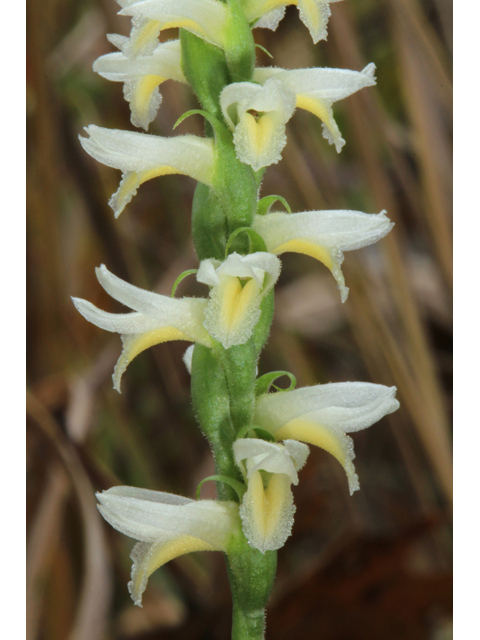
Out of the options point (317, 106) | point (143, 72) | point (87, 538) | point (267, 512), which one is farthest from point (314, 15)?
point (87, 538)

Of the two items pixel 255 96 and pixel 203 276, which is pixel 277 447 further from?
pixel 255 96

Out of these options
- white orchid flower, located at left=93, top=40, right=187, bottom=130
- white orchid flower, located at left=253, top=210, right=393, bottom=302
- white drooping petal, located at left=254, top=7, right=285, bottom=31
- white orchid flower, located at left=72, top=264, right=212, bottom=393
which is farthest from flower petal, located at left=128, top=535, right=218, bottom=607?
white drooping petal, located at left=254, top=7, right=285, bottom=31

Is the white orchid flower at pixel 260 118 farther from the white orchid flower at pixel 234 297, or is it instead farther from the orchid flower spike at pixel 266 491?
the orchid flower spike at pixel 266 491

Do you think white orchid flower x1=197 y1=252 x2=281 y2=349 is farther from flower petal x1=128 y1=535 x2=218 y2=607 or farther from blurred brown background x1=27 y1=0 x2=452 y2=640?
blurred brown background x1=27 y1=0 x2=452 y2=640

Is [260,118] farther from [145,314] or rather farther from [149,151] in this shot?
[145,314]

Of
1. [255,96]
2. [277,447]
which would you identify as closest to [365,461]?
[277,447]
